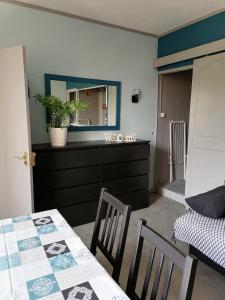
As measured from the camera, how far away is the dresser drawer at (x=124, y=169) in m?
3.00

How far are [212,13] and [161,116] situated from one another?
167cm

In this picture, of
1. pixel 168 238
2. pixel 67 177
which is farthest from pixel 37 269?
pixel 168 238

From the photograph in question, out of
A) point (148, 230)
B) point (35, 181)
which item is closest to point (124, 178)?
point (35, 181)

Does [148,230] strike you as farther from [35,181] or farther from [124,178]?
[124,178]

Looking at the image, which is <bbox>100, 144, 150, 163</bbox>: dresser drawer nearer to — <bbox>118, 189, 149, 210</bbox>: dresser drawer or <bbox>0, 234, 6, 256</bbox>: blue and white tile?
<bbox>118, 189, 149, 210</bbox>: dresser drawer

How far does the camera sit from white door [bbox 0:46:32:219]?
211 cm

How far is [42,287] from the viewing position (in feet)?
2.97

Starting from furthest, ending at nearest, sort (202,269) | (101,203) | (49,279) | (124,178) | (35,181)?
(124,178) → (35,181) → (202,269) → (101,203) → (49,279)

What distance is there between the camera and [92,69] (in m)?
3.22

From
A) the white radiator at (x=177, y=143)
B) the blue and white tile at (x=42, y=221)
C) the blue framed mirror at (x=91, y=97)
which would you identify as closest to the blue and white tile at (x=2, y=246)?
the blue and white tile at (x=42, y=221)

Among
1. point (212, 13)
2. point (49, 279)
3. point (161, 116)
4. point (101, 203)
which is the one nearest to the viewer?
point (49, 279)

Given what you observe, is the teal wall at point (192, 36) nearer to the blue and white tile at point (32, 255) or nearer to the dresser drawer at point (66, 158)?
the dresser drawer at point (66, 158)

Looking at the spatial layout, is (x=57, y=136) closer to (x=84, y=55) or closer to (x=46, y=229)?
(x=84, y=55)

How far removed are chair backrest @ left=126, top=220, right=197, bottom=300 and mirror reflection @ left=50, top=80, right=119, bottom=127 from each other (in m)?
2.33
